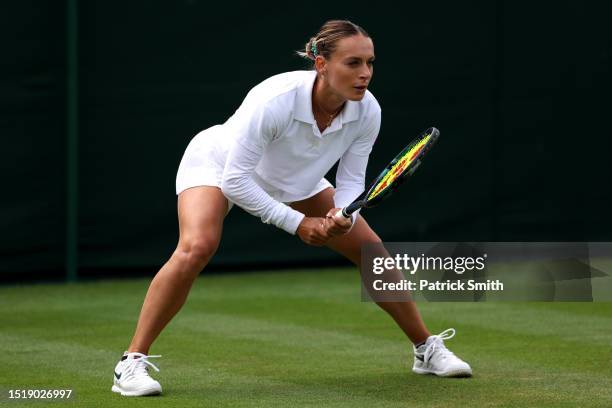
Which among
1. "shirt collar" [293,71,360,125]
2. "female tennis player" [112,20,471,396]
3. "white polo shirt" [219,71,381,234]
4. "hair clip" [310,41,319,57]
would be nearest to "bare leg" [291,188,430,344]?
"female tennis player" [112,20,471,396]

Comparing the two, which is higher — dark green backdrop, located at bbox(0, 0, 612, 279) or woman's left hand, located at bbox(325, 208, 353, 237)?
dark green backdrop, located at bbox(0, 0, 612, 279)

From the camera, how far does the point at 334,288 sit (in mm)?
7766

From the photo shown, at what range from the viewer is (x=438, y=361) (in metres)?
Answer: 4.80

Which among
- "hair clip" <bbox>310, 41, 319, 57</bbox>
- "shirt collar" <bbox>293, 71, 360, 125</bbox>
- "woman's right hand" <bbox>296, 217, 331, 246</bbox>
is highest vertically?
"hair clip" <bbox>310, 41, 319, 57</bbox>

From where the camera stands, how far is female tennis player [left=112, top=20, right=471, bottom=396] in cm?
444

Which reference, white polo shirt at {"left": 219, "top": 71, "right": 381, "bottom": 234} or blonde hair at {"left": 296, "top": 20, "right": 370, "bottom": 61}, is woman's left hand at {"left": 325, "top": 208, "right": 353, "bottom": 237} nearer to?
white polo shirt at {"left": 219, "top": 71, "right": 381, "bottom": 234}

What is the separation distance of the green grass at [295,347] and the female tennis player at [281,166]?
297 mm

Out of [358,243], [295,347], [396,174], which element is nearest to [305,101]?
[396,174]

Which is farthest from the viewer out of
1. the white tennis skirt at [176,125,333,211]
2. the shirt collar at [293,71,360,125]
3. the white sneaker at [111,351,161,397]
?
the white tennis skirt at [176,125,333,211]

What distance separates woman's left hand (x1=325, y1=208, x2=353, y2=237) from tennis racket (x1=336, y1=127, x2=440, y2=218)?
0.06 ft

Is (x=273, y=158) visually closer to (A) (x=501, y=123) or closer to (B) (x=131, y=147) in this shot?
(B) (x=131, y=147)

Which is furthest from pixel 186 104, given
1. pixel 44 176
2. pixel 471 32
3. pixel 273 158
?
pixel 273 158

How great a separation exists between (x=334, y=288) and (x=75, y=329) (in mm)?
2034

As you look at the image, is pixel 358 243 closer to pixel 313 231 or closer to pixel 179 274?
pixel 313 231
